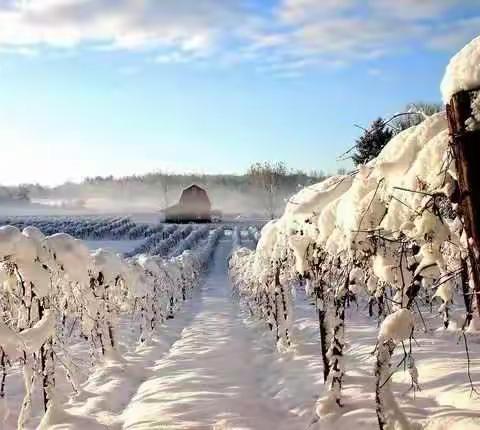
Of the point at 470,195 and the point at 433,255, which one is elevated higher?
the point at 470,195

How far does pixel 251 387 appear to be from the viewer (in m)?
9.91

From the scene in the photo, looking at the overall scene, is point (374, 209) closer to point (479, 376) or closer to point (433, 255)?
point (433, 255)

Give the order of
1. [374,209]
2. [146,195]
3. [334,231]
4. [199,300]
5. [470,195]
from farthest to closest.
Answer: [146,195] < [199,300] < [334,231] < [374,209] < [470,195]

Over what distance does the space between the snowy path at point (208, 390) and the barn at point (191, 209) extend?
2683 inches

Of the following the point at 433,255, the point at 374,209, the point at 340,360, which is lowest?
the point at 340,360

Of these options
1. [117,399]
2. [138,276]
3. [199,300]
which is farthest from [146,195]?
[117,399]

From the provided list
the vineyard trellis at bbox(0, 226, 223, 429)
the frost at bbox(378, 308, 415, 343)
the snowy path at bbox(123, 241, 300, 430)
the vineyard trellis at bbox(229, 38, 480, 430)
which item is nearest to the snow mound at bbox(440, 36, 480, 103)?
the vineyard trellis at bbox(229, 38, 480, 430)

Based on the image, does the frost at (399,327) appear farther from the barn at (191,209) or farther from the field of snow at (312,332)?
the barn at (191,209)

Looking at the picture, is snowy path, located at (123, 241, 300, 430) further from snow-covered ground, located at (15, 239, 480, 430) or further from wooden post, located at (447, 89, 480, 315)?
wooden post, located at (447, 89, 480, 315)

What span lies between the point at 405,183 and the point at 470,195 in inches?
35.7

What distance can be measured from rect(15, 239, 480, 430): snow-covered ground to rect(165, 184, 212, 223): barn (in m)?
69.3

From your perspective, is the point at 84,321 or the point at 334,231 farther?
the point at 84,321

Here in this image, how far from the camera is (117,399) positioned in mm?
9625

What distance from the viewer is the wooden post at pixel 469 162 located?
309 cm
